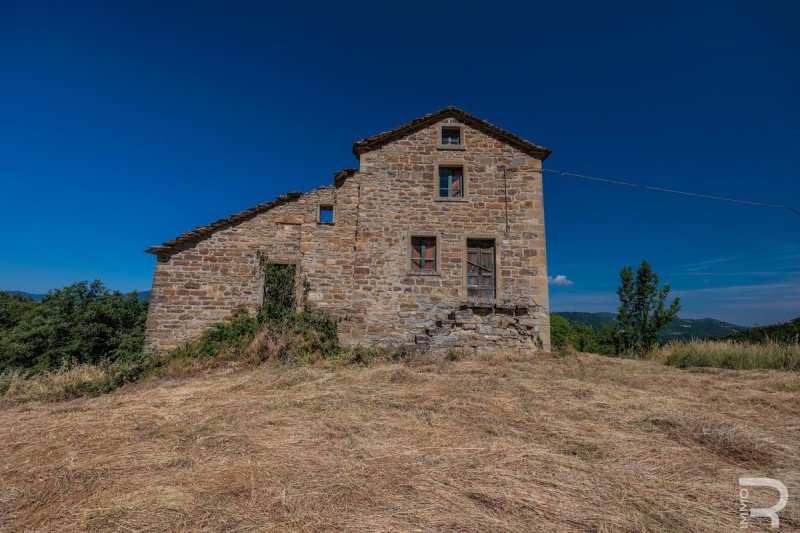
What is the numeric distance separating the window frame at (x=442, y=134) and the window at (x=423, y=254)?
3243 mm

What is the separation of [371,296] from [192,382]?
5323 mm

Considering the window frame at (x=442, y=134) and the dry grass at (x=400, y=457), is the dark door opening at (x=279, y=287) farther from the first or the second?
the window frame at (x=442, y=134)

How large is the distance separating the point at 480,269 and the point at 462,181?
10.0ft

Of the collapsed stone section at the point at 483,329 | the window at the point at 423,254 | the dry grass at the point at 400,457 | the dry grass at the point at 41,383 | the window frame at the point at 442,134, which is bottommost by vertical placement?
the dry grass at the point at 41,383

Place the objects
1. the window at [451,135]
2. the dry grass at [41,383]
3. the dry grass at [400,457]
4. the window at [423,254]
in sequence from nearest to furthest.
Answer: the dry grass at [400,457]
the dry grass at [41,383]
the window at [423,254]
the window at [451,135]

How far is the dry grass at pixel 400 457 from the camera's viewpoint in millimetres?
2764

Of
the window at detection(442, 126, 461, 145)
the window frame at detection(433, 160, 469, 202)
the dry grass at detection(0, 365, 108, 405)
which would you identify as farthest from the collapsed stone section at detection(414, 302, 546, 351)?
the dry grass at detection(0, 365, 108, 405)

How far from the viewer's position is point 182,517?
2.72 m

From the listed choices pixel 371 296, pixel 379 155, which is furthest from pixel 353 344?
pixel 379 155

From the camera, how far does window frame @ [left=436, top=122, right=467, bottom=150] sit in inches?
475

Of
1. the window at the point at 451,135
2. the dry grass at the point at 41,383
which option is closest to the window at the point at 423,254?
the window at the point at 451,135

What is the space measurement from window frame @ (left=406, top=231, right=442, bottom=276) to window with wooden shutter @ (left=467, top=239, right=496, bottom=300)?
1018mm

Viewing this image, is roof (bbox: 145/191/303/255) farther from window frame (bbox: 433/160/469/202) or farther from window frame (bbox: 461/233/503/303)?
window frame (bbox: 461/233/503/303)

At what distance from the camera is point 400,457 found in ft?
12.3
